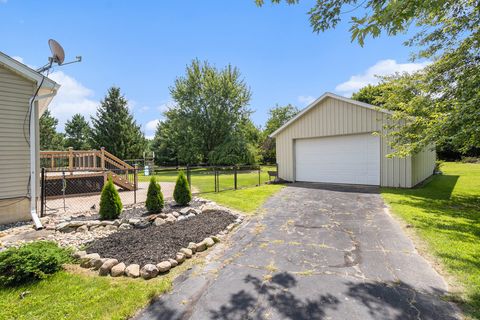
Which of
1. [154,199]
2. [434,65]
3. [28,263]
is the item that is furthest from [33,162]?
[434,65]

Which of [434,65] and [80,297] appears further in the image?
[434,65]

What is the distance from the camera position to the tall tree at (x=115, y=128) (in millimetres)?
27406

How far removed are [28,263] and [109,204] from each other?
2780mm

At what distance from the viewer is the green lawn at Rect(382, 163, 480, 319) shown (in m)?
2.90

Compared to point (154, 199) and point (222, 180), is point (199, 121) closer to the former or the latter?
point (222, 180)

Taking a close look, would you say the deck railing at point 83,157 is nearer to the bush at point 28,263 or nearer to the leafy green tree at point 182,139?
the bush at point 28,263

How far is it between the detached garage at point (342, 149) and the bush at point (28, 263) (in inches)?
428

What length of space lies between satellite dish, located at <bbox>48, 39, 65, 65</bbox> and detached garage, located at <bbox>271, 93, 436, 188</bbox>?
33.4 feet

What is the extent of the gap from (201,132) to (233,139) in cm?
394

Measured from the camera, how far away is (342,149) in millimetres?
11289

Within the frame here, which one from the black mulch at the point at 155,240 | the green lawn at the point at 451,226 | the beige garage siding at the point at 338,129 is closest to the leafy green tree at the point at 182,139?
the beige garage siding at the point at 338,129

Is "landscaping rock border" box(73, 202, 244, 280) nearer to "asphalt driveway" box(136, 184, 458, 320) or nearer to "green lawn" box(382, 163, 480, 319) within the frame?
"asphalt driveway" box(136, 184, 458, 320)

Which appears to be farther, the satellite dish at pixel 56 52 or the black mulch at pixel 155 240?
the satellite dish at pixel 56 52

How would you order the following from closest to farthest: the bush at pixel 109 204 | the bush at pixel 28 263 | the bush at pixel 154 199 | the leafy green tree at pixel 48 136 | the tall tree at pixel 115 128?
the bush at pixel 28 263, the bush at pixel 109 204, the bush at pixel 154 199, the tall tree at pixel 115 128, the leafy green tree at pixel 48 136
